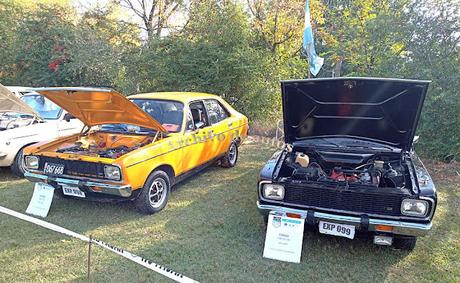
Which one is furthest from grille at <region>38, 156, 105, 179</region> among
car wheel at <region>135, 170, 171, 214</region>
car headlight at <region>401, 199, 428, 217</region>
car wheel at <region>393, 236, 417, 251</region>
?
car wheel at <region>393, 236, 417, 251</region>

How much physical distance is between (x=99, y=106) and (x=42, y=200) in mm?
1449

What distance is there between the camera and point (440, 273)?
325cm

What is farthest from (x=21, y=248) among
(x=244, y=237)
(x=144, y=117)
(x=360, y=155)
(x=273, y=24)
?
(x=273, y=24)

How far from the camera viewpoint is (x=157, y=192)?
458cm

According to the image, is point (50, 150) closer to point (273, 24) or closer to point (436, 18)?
point (436, 18)

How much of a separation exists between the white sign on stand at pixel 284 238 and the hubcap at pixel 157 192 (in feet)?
6.00

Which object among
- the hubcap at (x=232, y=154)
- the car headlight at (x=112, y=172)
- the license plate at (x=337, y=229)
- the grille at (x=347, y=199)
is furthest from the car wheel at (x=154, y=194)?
the license plate at (x=337, y=229)

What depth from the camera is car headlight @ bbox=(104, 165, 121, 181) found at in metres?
3.94

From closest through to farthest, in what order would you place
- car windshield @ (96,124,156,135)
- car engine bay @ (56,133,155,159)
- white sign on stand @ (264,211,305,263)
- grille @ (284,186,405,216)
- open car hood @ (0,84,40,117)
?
grille @ (284,186,405,216), white sign on stand @ (264,211,305,263), car engine bay @ (56,133,155,159), open car hood @ (0,84,40,117), car windshield @ (96,124,156,135)

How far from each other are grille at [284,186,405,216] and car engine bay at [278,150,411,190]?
0.13 metres

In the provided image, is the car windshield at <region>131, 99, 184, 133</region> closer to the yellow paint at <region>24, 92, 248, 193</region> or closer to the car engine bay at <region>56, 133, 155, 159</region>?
the yellow paint at <region>24, 92, 248, 193</region>

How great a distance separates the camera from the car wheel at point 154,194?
14.2 feet

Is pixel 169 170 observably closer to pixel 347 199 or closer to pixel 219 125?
pixel 219 125

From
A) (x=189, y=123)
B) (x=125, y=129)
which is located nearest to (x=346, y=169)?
(x=189, y=123)
